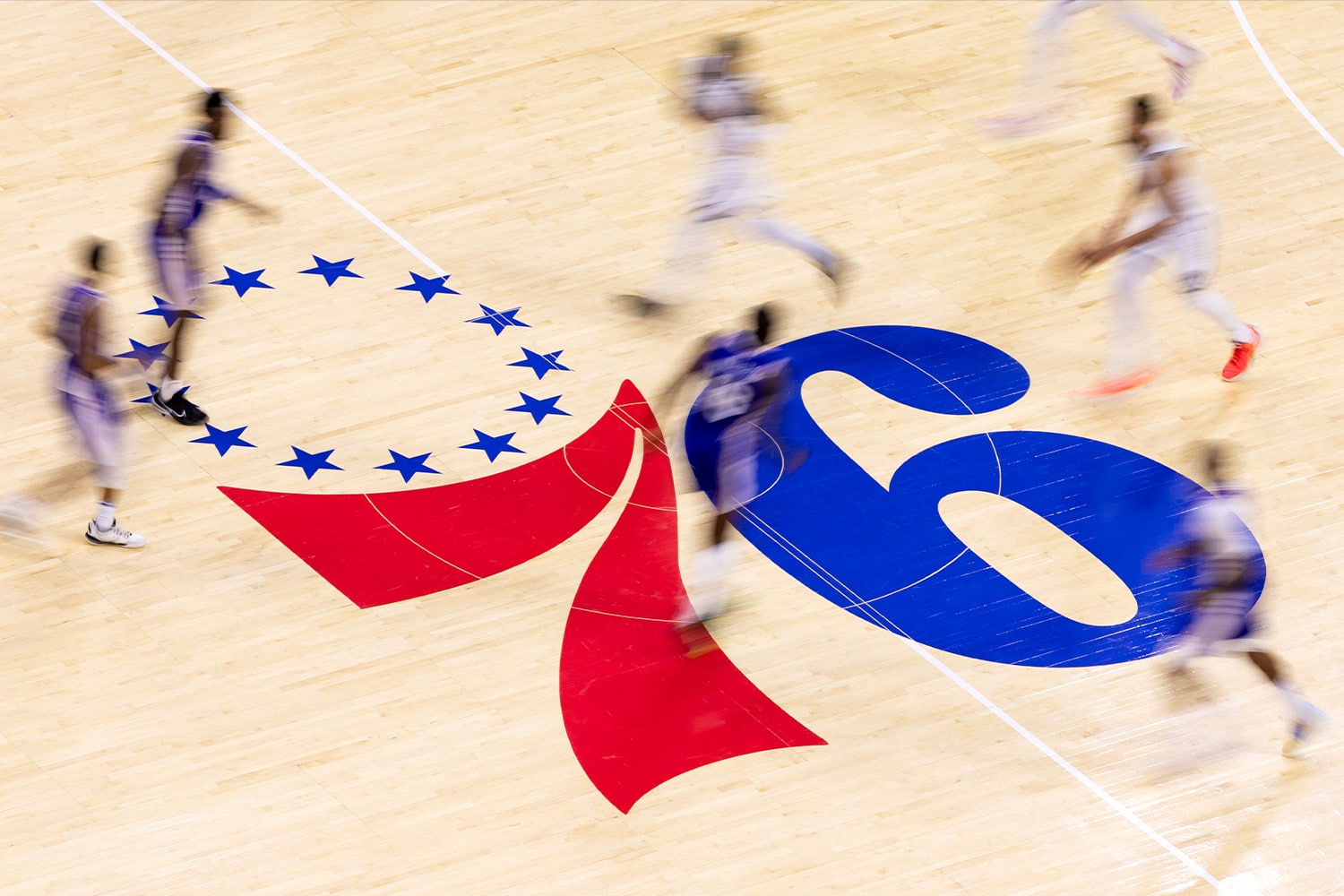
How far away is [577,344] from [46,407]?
11.4 feet

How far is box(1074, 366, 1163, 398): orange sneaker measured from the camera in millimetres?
11648

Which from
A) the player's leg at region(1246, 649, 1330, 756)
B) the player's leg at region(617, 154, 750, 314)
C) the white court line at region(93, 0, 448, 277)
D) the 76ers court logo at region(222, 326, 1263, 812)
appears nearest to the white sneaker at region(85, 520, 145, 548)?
the 76ers court logo at region(222, 326, 1263, 812)

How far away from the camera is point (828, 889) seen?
8750mm

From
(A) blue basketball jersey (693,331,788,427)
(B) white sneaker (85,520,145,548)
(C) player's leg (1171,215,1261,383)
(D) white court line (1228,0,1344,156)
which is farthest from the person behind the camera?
(D) white court line (1228,0,1344,156)

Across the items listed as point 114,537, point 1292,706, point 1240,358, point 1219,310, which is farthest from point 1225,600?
point 114,537

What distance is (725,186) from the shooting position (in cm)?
1172

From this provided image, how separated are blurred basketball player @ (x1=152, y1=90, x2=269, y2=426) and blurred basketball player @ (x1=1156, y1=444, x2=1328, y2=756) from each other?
6054 millimetres

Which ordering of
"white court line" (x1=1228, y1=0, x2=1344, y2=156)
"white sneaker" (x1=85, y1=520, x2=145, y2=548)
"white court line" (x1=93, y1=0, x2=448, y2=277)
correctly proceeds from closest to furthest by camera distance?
"white sneaker" (x1=85, y1=520, x2=145, y2=548)
"white court line" (x1=93, y1=0, x2=448, y2=277)
"white court line" (x1=1228, y1=0, x2=1344, y2=156)

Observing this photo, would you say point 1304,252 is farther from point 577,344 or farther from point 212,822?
point 212,822

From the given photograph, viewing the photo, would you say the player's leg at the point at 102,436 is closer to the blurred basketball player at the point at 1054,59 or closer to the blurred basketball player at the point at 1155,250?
the blurred basketball player at the point at 1155,250

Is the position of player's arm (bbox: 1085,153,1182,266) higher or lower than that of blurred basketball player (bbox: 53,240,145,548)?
higher

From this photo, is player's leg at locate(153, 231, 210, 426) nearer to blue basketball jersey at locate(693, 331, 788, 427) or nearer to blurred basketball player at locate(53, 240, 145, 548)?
blurred basketball player at locate(53, 240, 145, 548)

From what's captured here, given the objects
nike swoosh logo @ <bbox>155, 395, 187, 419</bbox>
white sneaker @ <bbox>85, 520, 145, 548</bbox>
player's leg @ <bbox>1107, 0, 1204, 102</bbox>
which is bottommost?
white sneaker @ <bbox>85, 520, 145, 548</bbox>

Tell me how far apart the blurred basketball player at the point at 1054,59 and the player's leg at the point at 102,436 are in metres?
7.37
